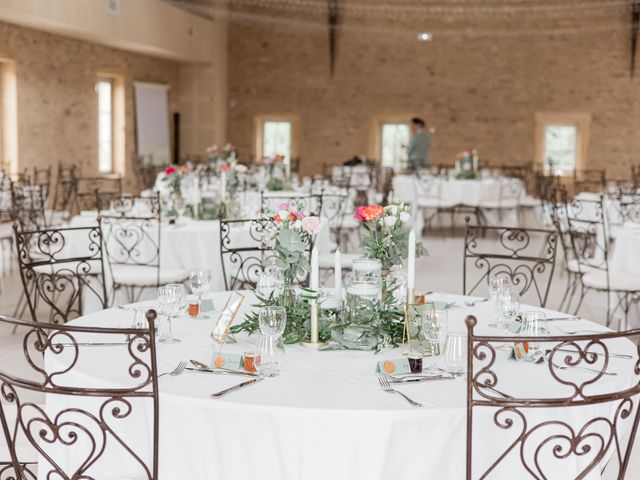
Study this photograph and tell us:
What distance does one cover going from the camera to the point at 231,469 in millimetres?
2197

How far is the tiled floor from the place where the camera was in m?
5.36

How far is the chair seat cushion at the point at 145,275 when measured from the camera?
5.26m

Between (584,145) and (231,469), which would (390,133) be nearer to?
(584,145)

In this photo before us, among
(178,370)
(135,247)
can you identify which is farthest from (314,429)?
(135,247)

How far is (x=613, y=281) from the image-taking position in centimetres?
543

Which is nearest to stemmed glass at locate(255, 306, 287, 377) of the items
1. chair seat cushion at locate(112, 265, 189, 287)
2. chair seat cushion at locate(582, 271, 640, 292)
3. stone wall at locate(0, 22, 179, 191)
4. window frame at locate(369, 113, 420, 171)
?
chair seat cushion at locate(112, 265, 189, 287)

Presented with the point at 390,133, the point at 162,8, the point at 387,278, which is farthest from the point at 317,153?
the point at 387,278

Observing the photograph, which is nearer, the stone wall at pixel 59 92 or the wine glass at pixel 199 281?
the wine glass at pixel 199 281

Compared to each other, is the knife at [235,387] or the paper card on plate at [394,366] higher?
the paper card on plate at [394,366]

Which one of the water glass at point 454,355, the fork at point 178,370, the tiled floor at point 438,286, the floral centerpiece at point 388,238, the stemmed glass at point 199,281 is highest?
the floral centerpiece at point 388,238

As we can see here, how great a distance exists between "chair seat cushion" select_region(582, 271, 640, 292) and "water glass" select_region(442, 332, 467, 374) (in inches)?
125

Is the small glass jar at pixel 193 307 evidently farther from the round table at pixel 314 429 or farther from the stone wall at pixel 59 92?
the stone wall at pixel 59 92

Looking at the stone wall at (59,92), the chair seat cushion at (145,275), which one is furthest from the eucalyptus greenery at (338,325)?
the stone wall at (59,92)

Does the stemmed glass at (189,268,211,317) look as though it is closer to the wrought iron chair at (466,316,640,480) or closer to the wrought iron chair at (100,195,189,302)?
the wrought iron chair at (466,316,640,480)
